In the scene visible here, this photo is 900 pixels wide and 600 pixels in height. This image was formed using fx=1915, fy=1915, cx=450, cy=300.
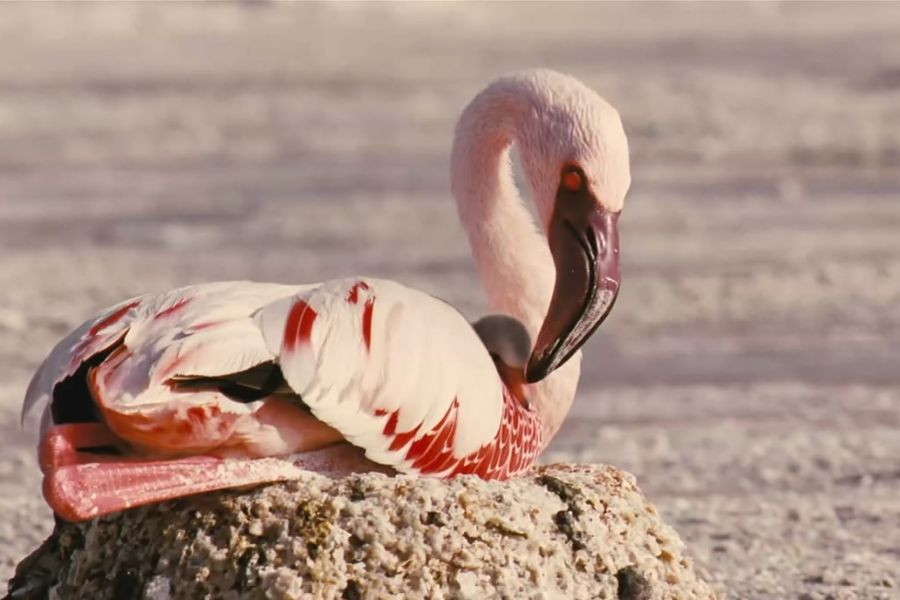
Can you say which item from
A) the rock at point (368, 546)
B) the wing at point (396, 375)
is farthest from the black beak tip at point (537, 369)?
the rock at point (368, 546)

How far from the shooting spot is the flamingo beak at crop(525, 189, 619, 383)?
4246 millimetres

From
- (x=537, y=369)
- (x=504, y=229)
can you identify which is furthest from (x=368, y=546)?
(x=504, y=229)

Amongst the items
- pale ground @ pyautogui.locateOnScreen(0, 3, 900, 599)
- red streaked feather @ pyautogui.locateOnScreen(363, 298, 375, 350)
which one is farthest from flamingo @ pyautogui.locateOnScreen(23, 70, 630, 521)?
pale ground @ pyautogui.locateOnScreen(0, 3, 900, 599)

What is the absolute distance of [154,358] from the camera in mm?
3643

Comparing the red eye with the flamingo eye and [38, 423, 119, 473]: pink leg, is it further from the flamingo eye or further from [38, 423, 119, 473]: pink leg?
[38, 423, 119, 473]: pink leg

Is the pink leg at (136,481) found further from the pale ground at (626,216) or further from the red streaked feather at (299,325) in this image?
the pale ground at (626,216)

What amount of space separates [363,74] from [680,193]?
6.35m

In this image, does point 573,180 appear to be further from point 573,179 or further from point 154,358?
point 154,358

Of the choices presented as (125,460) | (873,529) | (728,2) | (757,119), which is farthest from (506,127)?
(728,2)

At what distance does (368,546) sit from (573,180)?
1095 millimetres

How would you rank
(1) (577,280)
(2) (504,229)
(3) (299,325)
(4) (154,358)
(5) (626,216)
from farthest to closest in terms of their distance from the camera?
(5) (626,216) < (2) (504,229) < (1) (577,280) < (3) (299,325) < (4) (154,358)

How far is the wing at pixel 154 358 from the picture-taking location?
362 centimetres

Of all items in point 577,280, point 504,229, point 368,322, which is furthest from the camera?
point 504,229

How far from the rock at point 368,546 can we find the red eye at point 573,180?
2.39 feet
